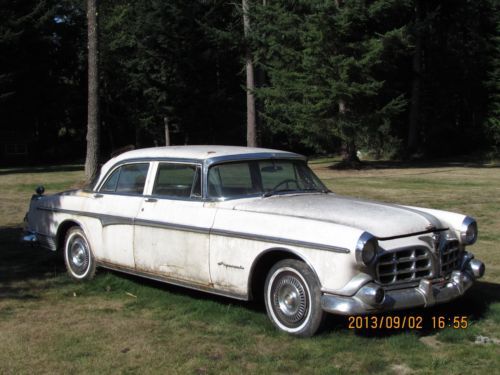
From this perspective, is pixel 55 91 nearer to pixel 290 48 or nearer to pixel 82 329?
pixel 290 48

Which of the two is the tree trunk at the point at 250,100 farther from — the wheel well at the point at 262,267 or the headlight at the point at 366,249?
the headlight at the point at 366,249

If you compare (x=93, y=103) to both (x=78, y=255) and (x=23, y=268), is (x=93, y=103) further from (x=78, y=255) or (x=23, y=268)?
(x=78, y=255)

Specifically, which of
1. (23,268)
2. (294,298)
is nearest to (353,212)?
(294,298)

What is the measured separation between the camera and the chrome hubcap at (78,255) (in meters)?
7.26

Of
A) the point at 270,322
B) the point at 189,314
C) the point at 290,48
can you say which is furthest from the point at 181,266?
the point at 290,48

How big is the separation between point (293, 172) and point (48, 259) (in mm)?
3959

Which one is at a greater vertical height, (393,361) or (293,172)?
(293,172)

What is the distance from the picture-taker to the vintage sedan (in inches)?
194

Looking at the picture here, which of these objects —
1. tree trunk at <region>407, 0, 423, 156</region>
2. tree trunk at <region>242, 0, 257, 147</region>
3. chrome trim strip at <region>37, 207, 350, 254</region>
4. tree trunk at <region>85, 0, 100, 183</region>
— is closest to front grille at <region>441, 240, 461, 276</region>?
chrome trim strip at <region>37, 207, 350, 254</region>

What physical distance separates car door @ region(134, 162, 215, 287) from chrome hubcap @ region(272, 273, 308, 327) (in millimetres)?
802

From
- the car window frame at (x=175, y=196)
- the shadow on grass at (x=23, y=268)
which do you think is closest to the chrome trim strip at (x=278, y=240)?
the car window frame at (x=175, y=196)

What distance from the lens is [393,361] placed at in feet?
15.2

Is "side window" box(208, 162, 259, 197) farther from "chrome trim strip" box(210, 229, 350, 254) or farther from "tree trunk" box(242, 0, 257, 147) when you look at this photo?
"tree trunk" box(242, 0, 257, 147)

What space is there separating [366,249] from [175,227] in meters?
2.07
